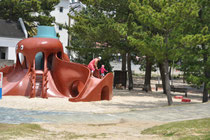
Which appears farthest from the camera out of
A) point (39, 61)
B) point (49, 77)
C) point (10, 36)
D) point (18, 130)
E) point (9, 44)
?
point (10, 36)

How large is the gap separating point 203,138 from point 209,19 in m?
15.0

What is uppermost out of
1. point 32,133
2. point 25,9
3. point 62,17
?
point 62,17

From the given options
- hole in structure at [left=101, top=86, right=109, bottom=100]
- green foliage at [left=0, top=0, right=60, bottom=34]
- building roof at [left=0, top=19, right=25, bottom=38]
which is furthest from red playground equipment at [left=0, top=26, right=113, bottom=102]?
green foliage at [left=0, top=0, right=60, bottom=34]

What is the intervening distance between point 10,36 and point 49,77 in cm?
1995

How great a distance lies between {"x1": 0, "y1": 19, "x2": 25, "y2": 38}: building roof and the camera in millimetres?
40553

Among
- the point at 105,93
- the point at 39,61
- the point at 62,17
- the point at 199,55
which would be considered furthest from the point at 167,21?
the point at 62,17

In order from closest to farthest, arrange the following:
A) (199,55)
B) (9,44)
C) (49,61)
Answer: (199,55) → (49,61) → (9,44)

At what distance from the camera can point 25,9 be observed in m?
42.2

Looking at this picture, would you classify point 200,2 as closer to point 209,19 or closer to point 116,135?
point 209,19

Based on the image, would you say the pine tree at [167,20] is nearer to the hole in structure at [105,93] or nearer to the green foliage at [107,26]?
the hole in structure at [105,93]

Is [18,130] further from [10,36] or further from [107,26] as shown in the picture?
[10,36]

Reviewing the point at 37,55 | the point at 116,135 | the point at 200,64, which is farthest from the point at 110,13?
the point at 116,135

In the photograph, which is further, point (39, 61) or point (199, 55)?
point (39, 61)

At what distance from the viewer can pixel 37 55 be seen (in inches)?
924
